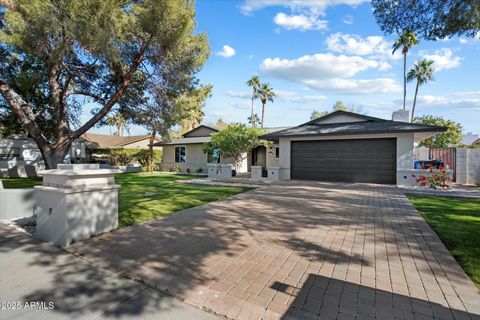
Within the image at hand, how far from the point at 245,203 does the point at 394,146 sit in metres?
9.56

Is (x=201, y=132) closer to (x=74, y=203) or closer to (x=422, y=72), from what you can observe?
(x=74, y=203)

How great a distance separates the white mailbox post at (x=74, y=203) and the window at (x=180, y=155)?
19.9 metres

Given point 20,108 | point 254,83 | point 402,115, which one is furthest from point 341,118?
point 254,83

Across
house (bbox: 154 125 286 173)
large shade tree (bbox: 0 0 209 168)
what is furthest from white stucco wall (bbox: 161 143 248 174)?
large shade tree (bbox: 0 0 209 168)

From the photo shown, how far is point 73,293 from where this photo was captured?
9.67 ft

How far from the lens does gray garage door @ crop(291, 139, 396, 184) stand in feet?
44.9

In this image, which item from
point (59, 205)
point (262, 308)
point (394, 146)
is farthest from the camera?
point (394, 146)

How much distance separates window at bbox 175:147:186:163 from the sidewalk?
825 inches

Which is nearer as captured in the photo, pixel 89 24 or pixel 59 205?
pixel 59 205

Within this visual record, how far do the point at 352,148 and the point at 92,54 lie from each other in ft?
43.0

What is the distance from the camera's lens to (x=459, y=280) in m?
3.29

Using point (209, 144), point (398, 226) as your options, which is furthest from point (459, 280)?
point (209, 144)

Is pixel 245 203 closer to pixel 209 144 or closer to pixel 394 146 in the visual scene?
pixel 394 146

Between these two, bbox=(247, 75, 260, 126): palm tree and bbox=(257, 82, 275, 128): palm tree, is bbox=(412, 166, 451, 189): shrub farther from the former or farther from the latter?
bbox=(247, 75, 260, 126): palm tree
